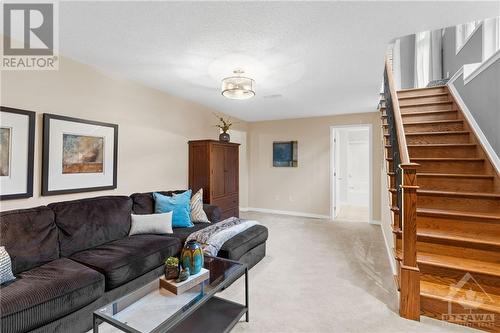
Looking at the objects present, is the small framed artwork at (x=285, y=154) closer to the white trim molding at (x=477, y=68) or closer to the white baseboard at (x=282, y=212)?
the white baseboard at (x=282, y=212)

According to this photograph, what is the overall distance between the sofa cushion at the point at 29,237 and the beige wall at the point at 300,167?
4.77 m

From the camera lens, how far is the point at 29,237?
203 cm

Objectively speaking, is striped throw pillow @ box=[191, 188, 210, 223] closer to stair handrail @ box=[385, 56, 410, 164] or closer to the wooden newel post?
the wooden newel post

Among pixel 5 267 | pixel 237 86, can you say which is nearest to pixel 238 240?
pixel 237 86

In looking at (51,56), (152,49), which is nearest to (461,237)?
(152,49)

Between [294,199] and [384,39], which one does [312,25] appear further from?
[294,199]

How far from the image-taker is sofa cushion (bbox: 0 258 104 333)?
4.80 feet

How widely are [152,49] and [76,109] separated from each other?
1.18 m

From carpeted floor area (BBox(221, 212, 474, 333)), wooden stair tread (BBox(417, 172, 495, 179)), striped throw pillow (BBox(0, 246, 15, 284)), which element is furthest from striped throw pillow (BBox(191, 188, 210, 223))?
wooden stair tread (BBox(417, 172, 495, 179))

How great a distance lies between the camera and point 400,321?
76.9 inches

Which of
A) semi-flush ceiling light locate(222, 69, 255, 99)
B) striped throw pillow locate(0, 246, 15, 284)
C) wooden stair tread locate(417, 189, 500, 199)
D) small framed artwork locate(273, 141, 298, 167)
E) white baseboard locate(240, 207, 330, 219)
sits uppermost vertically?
semi-flush ceiling light locate(222, 69, 255, 99)
